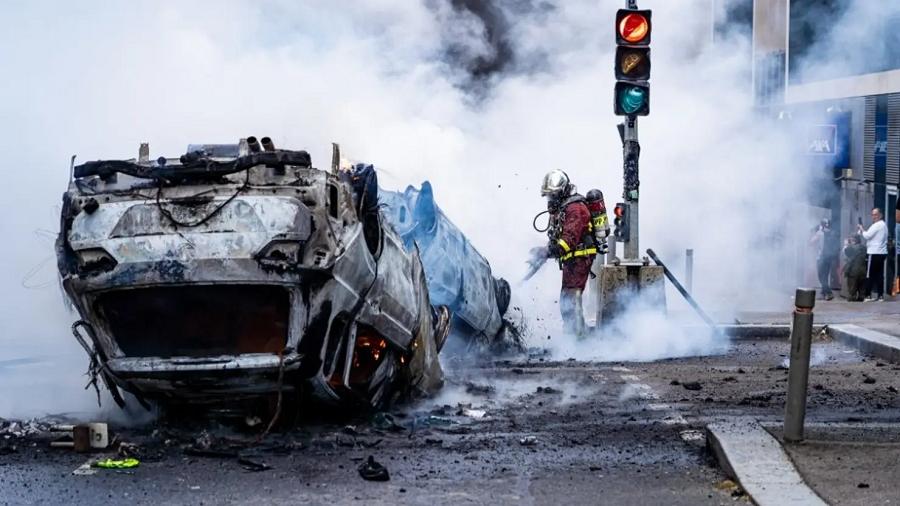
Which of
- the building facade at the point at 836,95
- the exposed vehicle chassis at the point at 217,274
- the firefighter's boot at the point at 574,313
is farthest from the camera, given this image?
the building facade at the point at 836,95

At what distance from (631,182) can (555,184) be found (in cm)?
115

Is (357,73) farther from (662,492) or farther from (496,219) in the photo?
(662,492)

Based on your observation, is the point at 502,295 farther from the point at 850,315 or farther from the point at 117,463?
the point at 850,315

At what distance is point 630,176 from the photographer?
14.0 meters

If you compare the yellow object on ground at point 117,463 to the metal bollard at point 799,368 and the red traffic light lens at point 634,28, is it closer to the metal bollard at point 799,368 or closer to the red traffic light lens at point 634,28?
the metal bollard at point 799,368

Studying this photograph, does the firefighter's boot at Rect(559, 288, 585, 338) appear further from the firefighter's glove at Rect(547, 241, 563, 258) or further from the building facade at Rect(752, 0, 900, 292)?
the building facade at Rect(752, 0, 900, 292)

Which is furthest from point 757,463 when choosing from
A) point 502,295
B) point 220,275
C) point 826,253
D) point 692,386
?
point 826,253

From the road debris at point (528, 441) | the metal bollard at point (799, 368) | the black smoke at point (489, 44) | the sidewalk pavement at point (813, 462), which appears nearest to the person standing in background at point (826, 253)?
the black smoke at point (489, 44)

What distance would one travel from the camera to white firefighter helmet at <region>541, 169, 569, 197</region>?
13234mm

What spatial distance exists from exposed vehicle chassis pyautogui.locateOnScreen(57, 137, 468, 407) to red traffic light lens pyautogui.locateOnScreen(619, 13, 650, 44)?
20.8ft

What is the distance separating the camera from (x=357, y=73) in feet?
59.0

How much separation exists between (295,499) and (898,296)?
16.1 metres

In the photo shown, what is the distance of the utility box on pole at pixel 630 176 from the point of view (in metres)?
13.2

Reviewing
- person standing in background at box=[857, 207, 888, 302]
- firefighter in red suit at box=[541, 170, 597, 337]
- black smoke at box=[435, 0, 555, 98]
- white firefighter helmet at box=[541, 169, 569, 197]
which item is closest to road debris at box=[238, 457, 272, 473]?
firefighter in red suit at box=[541, 170, 597, 337]
